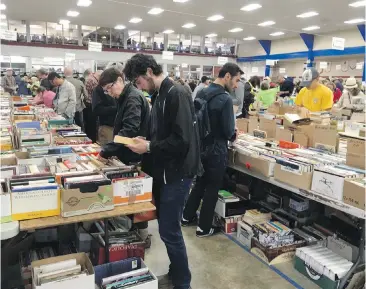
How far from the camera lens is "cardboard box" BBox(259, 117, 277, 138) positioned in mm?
4082

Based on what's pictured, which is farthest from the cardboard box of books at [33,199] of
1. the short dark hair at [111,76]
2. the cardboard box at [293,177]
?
the cardboard box at [293,177]

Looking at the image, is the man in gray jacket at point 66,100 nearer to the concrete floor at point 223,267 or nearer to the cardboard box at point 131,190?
the concrete floor at point 223,267

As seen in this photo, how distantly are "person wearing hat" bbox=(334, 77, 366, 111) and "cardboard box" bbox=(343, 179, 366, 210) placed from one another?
11.8 ft

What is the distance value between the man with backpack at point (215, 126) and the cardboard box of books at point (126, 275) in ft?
3.89

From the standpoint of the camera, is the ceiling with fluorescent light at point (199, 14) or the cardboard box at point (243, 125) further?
the ceiling with fluorescent light at point (199, 14)

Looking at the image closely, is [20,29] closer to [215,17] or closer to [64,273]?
[215,17]

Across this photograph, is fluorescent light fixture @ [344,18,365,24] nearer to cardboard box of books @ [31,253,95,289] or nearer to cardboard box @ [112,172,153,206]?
cardboard box @ [112,172,153,206]

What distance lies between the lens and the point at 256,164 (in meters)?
3.24

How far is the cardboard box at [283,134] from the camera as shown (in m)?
3.76

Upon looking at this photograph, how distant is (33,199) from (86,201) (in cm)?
26

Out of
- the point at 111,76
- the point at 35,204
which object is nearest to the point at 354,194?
the point at 35,204

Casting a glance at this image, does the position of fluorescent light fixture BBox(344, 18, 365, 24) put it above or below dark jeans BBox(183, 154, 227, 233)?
above

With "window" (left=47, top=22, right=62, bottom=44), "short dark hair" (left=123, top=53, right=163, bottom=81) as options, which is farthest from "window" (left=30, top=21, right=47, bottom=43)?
"short dark hair" (left=123, top=53, right=163, bottom=81)

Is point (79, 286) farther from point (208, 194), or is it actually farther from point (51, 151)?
point (208, 194)
